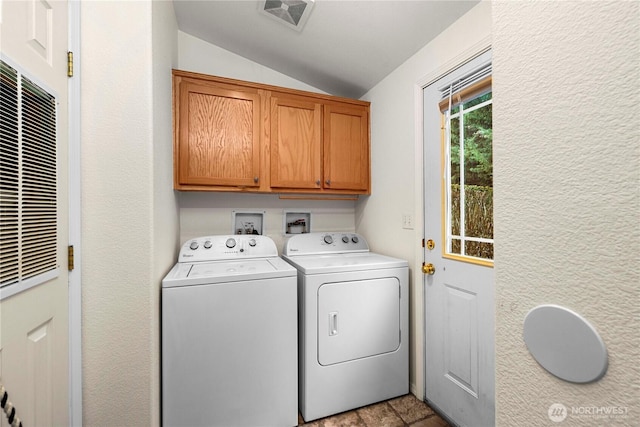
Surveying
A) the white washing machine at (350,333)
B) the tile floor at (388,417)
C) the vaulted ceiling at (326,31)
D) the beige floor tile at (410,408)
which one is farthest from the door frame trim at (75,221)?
the beige floor tile at (410,408)

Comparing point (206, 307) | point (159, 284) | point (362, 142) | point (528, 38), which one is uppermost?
point (362, 142)

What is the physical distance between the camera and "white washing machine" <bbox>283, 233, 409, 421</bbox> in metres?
1.67

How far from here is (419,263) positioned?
72.9 inches

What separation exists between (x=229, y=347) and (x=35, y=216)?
3.41 ft

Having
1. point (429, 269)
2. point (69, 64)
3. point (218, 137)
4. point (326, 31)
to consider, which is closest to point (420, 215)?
point (429, 269)

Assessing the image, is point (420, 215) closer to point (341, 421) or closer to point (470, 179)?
point (470, 179)

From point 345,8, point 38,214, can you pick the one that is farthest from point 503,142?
point 345,8

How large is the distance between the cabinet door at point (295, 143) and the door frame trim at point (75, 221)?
1160 millimetres

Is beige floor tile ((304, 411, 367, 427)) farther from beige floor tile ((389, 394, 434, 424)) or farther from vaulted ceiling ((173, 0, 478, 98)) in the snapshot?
vaulted ceiling ((173, 0, 478, 98))

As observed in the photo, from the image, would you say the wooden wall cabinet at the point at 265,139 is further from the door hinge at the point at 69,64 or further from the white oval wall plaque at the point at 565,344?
the white oval wall plaque at the point at 565,344

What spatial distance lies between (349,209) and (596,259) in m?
2.32

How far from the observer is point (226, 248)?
2047 millimetres

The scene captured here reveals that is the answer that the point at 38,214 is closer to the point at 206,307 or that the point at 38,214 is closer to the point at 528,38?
the point at 206,307

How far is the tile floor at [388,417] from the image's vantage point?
1.64 m
